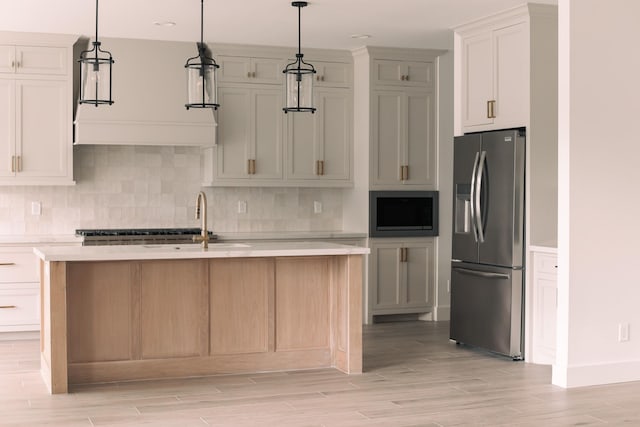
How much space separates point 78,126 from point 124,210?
0.96m

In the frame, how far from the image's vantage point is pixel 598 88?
532 centimetres

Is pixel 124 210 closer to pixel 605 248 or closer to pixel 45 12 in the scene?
pixel 45 12

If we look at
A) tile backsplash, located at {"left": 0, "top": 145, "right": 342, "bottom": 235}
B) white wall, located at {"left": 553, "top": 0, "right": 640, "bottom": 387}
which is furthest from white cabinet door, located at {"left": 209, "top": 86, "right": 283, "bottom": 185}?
white wall, located at {"left": 553, "top": 0, "right": 640, "bottom": 387}

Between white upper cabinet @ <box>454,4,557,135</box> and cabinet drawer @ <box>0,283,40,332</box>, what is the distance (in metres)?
3.70

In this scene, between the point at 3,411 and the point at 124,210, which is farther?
the point at 124,210

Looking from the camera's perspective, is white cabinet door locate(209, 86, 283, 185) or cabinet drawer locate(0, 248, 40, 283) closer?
cabinet drawer locate(0, 248, 40, 283)

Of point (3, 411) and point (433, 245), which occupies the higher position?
point (433, 245)

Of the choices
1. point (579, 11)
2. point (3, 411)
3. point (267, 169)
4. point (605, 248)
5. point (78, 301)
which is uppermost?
point (579, 11)

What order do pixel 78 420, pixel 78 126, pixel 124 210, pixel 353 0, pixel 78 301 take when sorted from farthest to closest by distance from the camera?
pixel 124 210, pixel 78 126, pixel 353 0, pixel 78 301, pixel 78 420

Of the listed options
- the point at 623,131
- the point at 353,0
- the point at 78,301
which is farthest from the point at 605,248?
the point at 78,301

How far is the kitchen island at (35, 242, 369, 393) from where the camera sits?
5180mm

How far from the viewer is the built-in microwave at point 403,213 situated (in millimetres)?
7840

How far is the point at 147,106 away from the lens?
726 cm

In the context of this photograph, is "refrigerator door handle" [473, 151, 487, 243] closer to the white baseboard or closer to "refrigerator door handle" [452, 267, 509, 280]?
"refrigerator door handle" [452, 267, 509, 280]
